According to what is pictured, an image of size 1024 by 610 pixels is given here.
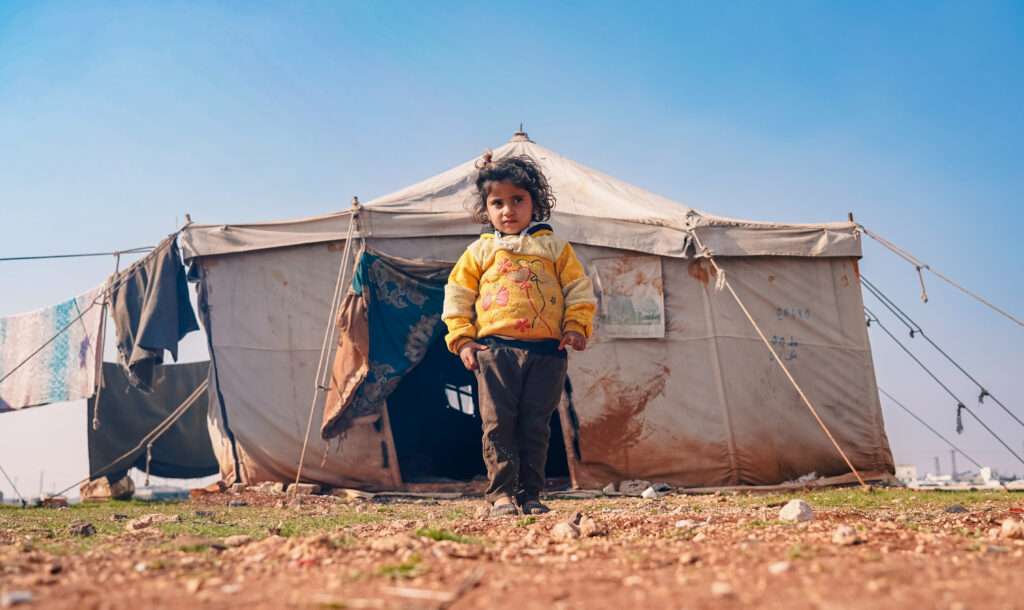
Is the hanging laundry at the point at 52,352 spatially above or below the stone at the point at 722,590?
above

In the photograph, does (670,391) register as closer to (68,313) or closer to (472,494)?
(472,494)

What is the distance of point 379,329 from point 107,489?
11.4ft

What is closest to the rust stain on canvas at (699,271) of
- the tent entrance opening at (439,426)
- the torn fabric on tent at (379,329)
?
the torn fabric on tent at (379,329)

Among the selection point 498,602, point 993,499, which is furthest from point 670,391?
point 498,602

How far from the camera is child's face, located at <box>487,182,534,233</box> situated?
3.74 m

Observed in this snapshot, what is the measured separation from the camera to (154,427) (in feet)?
29.3

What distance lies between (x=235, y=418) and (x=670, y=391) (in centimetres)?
374

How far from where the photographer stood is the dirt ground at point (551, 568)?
4.77ft

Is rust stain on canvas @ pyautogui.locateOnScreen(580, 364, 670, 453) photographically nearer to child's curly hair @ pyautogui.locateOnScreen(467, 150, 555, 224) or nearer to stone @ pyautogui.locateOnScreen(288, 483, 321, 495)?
stone @ pyautogui.locateOnScreen(288, 483, 321, 495)

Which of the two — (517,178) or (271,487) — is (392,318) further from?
(517,178)

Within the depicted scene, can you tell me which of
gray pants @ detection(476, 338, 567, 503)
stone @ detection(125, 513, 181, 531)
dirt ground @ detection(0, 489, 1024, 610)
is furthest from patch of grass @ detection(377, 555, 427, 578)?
stone @ detection(125, 513, 181, 531)

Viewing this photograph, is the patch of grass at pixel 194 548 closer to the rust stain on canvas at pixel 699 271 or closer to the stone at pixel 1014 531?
the stone at pixel 1014 531

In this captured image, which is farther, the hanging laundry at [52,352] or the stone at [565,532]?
the hanging laundry at [52,352]

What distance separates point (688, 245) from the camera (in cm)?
636
